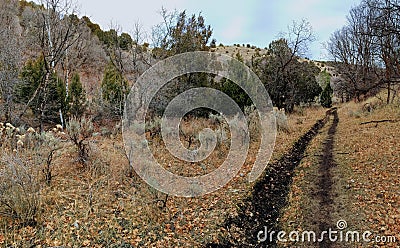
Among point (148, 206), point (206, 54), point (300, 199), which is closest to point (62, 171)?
point (148, 206)

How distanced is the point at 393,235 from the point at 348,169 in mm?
2770

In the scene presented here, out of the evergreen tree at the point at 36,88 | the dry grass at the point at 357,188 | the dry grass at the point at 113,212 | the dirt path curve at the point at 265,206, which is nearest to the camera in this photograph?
the dry grass at the point at 113,212

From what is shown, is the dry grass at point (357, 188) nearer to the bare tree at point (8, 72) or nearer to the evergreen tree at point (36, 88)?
the bare tree at point (8, 72)

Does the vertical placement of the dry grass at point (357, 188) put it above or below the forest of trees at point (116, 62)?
below

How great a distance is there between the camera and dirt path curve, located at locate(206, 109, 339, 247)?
386 cm

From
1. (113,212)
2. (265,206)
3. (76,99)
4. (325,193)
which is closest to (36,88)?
(76,99)

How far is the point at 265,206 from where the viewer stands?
4.84 meters

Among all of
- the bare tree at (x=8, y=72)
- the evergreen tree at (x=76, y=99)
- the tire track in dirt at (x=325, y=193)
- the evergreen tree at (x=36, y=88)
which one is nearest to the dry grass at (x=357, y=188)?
the tire track in dirt at (x=325, y=193)

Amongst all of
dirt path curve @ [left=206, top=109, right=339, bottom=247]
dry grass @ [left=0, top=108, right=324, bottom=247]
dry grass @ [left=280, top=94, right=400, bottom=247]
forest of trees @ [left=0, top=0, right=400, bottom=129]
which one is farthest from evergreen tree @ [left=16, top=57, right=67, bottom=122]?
dry grass @ [left=280, top=94, right=400, bottom=247]

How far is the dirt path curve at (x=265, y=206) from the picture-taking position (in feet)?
12.7

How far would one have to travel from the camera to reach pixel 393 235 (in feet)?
11.7

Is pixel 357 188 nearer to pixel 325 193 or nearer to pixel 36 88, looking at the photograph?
pixel 325 193

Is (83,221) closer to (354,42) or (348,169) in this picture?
(348,169)

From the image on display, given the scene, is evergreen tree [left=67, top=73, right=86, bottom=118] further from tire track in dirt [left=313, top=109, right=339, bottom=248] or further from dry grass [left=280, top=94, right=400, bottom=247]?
tire track in dirt [left=313, top=109, right=339, bottom=248]
